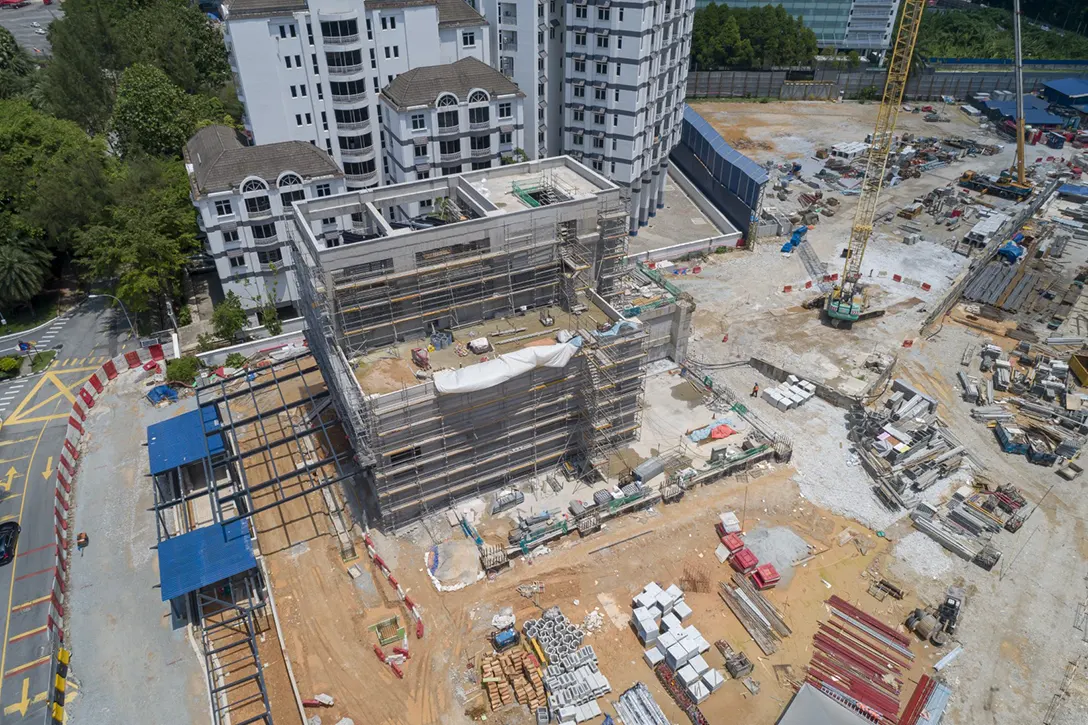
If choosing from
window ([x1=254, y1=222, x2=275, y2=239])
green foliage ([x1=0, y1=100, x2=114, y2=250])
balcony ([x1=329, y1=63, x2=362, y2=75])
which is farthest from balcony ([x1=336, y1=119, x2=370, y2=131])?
Answer: green foliage ([x1=0, y1=100, x2=114, y2=250])

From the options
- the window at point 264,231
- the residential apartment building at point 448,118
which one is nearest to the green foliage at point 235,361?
the window at point 264,231

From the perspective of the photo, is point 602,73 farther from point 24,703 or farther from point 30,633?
point 24,703

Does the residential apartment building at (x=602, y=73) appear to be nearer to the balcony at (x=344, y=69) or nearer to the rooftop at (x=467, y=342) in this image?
the balcony at (x=344, y=69)

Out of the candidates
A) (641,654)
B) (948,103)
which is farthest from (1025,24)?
(641,654)

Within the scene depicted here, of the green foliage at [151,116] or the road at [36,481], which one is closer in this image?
the road at [36,481]

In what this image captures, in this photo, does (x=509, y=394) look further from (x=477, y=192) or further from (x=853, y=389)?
(x=853, y=389)

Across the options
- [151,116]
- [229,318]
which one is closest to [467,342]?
[229,318]
